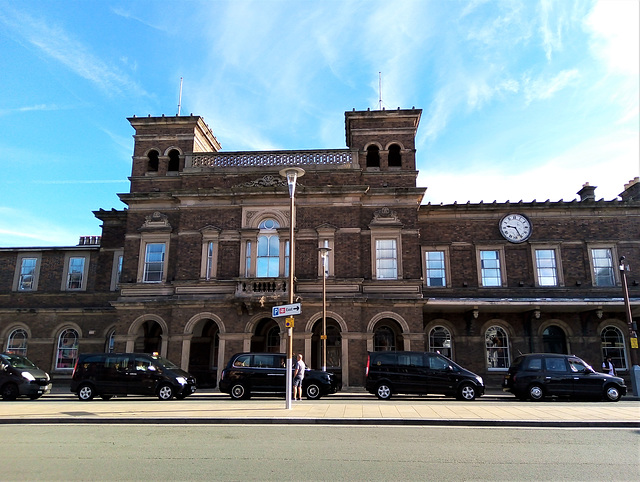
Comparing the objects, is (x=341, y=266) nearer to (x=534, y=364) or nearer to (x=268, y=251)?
(x=268, y=251)

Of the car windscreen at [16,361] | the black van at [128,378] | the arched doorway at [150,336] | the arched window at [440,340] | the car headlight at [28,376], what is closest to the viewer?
the black van at [128,378]

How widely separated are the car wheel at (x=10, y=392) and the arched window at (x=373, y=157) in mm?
17921

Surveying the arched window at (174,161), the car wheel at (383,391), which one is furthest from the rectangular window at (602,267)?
the arched window at (174,161)

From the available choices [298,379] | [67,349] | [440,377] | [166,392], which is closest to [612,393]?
[440,377]

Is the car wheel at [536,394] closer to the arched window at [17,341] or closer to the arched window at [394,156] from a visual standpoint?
the arched window at [394,156]

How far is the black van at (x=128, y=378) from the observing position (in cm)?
1739

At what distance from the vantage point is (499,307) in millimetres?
23703

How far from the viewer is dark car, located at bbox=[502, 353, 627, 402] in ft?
57.2

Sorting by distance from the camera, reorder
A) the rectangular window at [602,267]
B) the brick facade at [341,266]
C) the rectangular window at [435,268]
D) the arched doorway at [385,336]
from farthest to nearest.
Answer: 1. the rectangular window at [435,268]
2. the rectangular window at [602,267]
3. the arched doorway at [385,336]
4. the brick facade at [341,266]

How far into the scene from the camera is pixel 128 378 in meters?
17.5

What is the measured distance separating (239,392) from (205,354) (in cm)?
749

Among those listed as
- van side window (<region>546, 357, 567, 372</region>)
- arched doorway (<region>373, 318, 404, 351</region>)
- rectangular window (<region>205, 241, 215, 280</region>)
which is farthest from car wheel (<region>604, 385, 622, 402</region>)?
rectangular window (<region>205, 241, 215, 280</region>)

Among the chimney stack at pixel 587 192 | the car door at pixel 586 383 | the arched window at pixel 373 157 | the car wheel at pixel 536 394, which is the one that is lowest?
the car wheel at pixel 536 394

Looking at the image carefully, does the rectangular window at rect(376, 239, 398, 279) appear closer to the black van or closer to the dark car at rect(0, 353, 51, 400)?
the black van
